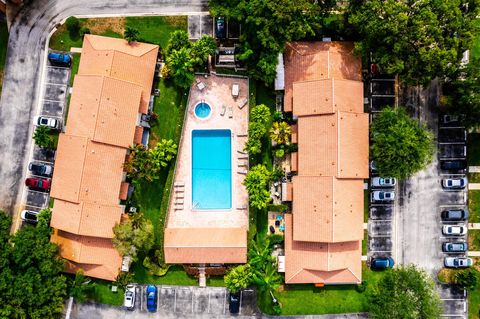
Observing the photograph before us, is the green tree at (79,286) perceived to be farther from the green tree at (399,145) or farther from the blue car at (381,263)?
the green tree at (399,145)

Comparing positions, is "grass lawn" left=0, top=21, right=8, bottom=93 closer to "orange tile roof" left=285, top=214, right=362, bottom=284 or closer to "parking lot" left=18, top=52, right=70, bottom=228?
"parking lot" left=18, top=52, right=70, bottom=228

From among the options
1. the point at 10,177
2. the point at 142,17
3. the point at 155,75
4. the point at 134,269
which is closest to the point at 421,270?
the point at 134,269

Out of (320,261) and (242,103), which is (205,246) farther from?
(242,103)

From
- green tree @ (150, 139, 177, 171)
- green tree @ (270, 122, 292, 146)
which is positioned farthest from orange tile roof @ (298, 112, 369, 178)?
green tree @ (150, 139, 177, 171)

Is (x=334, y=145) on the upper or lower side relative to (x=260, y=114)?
lower

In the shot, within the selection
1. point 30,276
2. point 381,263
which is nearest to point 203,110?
point 30,276

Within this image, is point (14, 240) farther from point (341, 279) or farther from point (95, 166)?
point (341, 279)
